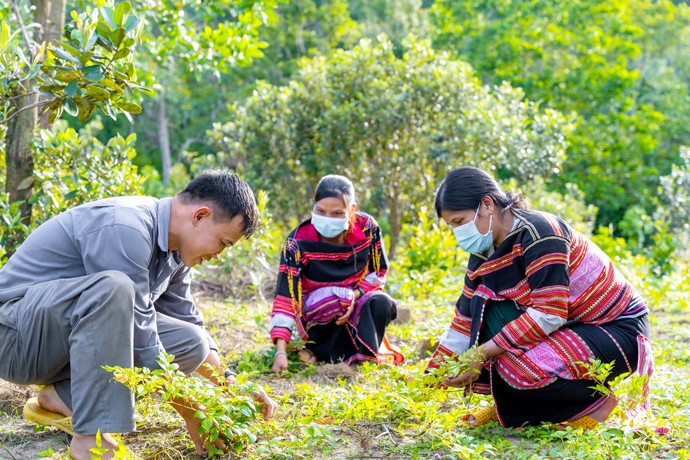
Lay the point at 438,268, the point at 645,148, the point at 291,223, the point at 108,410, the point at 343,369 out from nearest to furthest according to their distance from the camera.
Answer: the point at 108,410 → the point at 343,369 → the point at 438,268 → the point at 291,223 → the point at 645,148

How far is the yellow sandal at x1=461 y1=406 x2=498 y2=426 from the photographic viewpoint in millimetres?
3287

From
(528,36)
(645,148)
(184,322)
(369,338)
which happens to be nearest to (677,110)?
(645,148)

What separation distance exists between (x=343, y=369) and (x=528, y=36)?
17.0m

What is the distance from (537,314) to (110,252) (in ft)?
5.72

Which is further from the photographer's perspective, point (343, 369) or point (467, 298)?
point (343, 369)

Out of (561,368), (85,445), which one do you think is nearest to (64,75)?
(85,445)

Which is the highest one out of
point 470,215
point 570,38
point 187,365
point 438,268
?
point 570,38

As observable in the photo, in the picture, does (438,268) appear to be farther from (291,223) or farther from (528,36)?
(528,36)

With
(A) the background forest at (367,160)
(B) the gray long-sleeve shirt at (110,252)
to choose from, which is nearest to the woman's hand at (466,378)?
(A) the background forest at (367,160)

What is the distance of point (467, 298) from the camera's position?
3479 mm

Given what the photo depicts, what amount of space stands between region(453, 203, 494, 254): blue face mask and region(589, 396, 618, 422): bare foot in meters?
0.85

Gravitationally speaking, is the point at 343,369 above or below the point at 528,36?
below

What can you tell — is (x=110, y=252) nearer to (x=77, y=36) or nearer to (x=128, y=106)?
(x=128, y=106)

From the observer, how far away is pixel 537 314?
3049 mm
